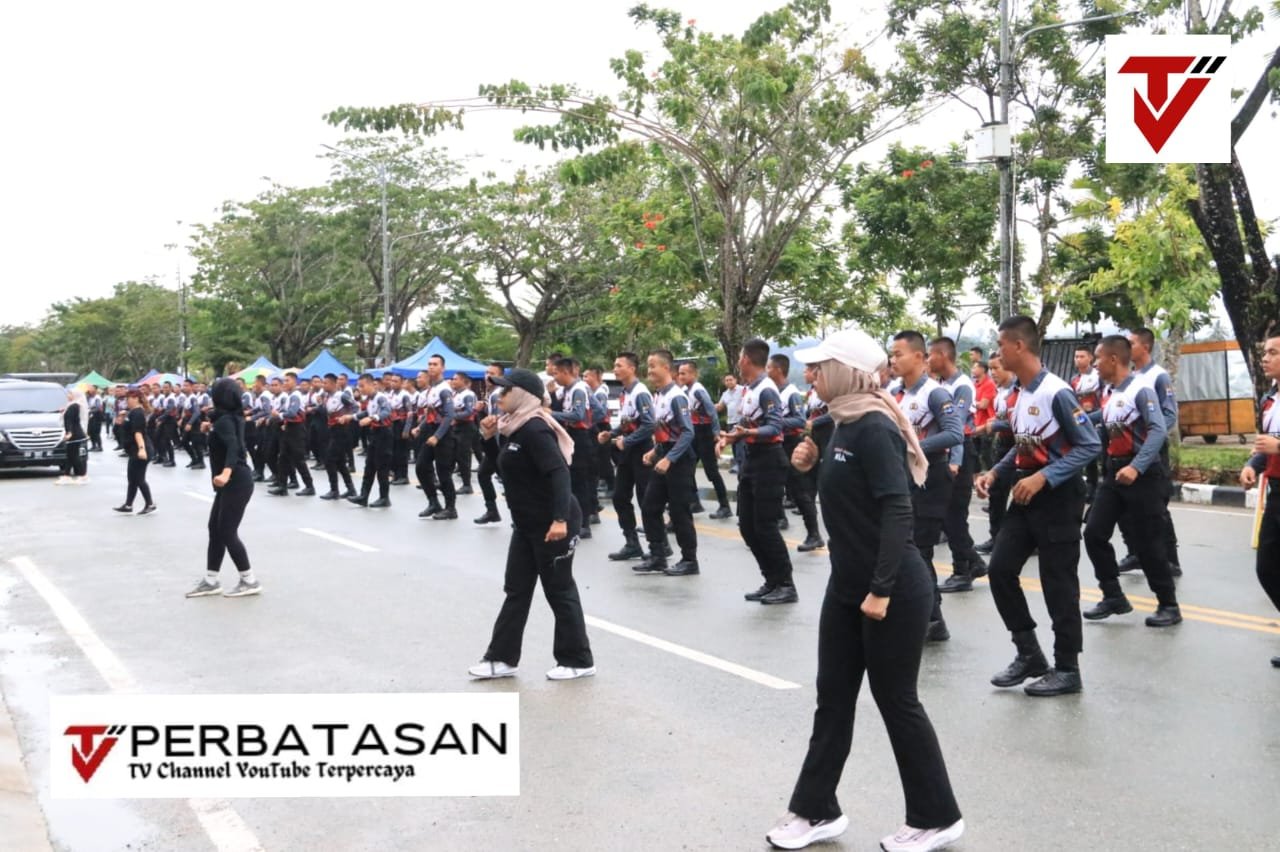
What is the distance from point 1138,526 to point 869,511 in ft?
14.5

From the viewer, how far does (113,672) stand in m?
7.20

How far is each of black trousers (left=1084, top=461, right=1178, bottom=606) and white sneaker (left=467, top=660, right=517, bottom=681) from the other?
3.82 metres

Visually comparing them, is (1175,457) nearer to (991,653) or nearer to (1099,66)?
(1099,66)

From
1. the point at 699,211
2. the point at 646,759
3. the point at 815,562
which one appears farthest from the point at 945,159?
the point at 646,759

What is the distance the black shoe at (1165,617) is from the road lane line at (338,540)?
7131 millimetres

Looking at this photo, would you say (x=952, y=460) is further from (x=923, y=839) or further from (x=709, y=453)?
(x=709, y=453)

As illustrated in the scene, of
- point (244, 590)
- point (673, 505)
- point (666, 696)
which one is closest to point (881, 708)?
point (666, 696)

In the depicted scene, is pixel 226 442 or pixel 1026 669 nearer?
pixel 1026 669

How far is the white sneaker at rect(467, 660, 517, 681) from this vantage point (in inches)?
271

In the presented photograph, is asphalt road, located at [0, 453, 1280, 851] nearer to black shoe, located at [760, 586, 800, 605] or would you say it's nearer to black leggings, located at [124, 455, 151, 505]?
black shoe, located at [760, 586, 800, 605]

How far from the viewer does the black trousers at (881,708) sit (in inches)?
170

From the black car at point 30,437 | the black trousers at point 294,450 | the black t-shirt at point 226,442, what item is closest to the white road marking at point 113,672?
the black t-shirt at point 226,442

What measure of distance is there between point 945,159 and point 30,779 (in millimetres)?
19383

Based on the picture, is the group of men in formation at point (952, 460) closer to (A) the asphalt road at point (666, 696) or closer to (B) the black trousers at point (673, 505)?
(B) the black trousers at point (673, 505)
